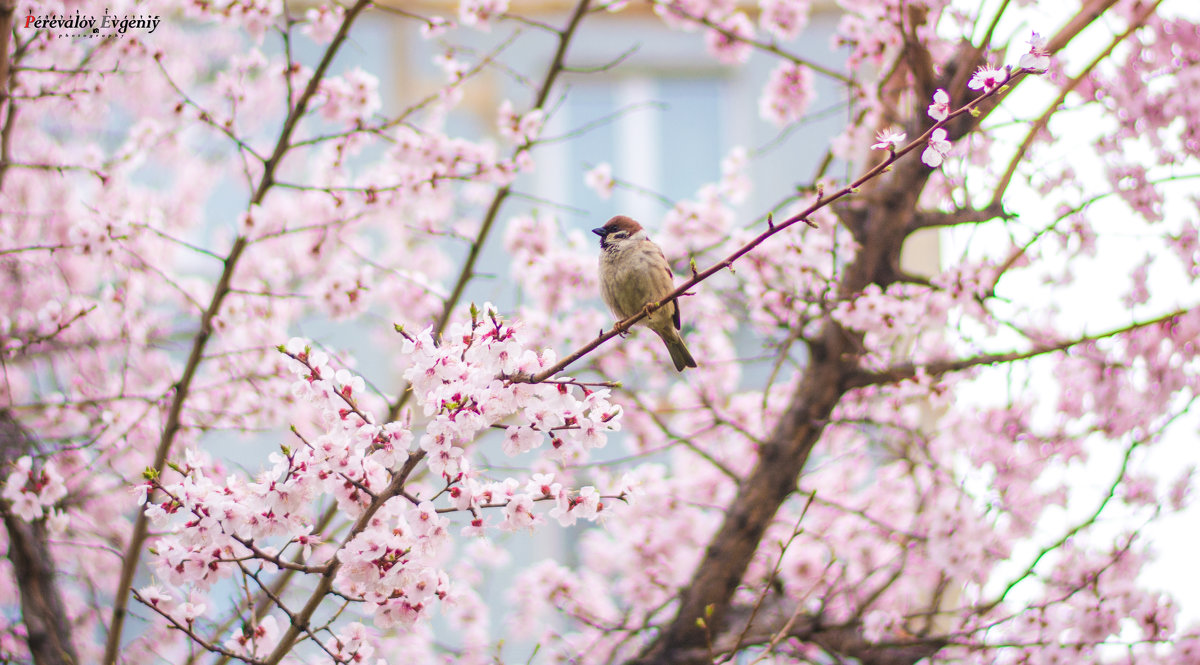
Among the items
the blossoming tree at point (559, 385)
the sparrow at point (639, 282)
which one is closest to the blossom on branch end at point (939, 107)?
the blossoming tree at point (559, 385)

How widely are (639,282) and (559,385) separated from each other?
129 centimetres

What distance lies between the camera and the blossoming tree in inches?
80.4

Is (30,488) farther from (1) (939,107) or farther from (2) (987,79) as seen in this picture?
(2) (987,79)

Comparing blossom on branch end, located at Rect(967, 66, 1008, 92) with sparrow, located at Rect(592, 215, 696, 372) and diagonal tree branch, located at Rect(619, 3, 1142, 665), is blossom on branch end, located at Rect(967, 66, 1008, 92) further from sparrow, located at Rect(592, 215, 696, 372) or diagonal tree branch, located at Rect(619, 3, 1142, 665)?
diagonal tree branch, located at Rect(619, 3, 1142, 665)

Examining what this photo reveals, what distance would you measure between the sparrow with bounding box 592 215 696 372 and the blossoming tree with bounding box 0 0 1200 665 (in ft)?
1.39

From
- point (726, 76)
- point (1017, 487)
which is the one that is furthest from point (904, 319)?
point (726, 76)

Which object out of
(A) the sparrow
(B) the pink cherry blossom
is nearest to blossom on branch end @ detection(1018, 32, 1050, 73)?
(A) the sparrow

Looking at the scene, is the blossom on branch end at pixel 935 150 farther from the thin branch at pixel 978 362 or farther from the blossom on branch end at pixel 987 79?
the thin branch at pixel 978 362

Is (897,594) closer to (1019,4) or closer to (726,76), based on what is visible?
(1019,4)

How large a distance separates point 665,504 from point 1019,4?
10.5 feet

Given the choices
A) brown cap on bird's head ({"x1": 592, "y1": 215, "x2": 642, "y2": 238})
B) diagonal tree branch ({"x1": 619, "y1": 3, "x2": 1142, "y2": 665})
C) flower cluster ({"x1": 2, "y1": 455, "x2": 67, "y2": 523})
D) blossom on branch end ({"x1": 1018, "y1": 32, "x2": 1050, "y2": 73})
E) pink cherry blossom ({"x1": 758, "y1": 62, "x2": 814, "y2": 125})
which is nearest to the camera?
blossom on branch end ({"x1": 1018, "y1": 32, "x2": 1050, "y2": 73})

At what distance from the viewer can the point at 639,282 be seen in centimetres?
323

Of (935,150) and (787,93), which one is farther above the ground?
(787,93)

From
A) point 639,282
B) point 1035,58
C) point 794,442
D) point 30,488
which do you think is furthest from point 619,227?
point 30,488
